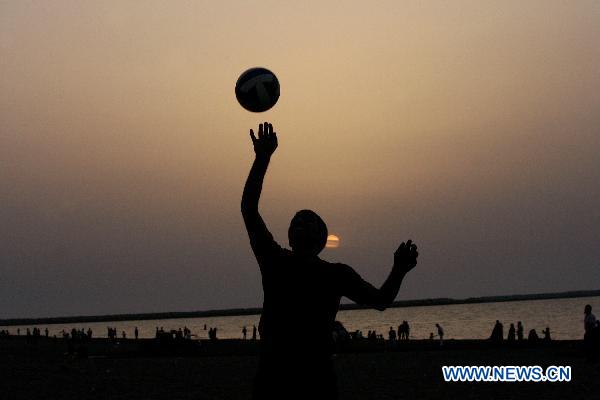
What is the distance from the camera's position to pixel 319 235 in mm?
4504

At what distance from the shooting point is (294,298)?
4.32m

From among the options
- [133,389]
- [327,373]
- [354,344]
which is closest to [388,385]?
[133,389]

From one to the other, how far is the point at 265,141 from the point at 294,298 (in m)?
0.92

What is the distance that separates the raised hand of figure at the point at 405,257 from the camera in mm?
4469

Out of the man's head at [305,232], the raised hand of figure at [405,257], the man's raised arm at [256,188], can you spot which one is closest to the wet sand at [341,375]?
the raised hand of figure at [405,257]

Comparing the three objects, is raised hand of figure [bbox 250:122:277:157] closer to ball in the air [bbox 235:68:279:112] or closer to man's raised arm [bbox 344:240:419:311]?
man's raised arm [bbox 344:240:419:311]

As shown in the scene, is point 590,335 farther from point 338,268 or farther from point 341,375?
point 338,268

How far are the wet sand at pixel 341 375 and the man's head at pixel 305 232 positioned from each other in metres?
16.3

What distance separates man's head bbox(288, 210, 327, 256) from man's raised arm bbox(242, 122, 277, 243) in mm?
192

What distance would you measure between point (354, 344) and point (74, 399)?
98.8 ft

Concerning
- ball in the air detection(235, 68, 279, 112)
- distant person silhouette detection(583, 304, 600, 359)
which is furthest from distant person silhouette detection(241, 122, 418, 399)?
distant person silhouette detection(583, 304, 600, 359)

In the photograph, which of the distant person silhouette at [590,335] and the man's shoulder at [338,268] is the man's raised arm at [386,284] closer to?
the man's shoulder at [338,268]

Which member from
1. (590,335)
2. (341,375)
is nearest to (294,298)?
(341,375)

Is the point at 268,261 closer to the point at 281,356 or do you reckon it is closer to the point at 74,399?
the point at 281,356
